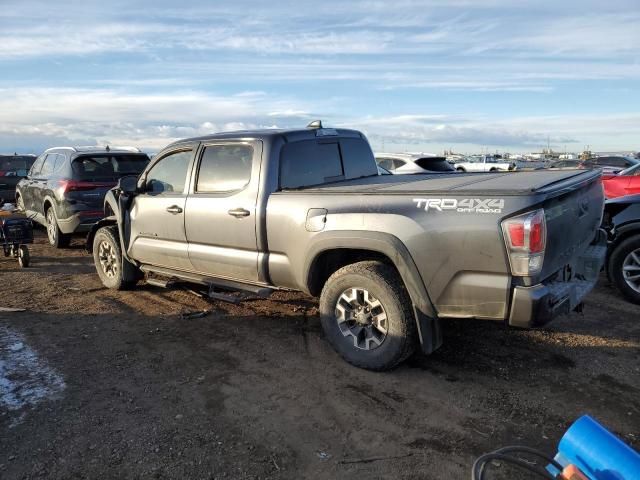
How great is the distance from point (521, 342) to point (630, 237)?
222 centimetres

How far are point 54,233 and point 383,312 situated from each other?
24.8 ft

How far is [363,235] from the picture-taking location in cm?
387

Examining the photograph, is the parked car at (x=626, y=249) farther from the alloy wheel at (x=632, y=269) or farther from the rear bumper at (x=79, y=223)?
the rear bumper at (x=79, y=223)

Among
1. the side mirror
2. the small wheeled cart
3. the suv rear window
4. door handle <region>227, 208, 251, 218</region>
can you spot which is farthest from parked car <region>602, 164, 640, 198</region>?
the small wheeled cart

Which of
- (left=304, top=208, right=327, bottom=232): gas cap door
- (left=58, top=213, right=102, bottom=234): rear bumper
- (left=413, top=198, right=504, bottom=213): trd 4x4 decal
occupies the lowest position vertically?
(left=58, top=213, right=102, bottom=234): rear bumper

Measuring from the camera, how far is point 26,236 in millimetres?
8445

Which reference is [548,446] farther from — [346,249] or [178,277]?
[178,277]

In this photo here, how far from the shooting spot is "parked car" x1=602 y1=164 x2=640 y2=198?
356 inches

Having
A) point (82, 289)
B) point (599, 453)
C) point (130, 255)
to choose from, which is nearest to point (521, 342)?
point (599, 453)

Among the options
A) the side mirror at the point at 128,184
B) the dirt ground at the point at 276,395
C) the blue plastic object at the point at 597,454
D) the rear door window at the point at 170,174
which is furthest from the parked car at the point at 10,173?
the blue plastic object at the point at 597,454

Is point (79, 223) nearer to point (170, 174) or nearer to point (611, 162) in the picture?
point (170, 174)

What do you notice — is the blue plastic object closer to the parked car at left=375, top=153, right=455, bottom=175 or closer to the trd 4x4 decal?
the trd 4x4 decal

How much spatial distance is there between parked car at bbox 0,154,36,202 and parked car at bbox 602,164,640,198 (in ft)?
45.0

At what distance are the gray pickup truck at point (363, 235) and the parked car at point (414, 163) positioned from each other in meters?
6.31
